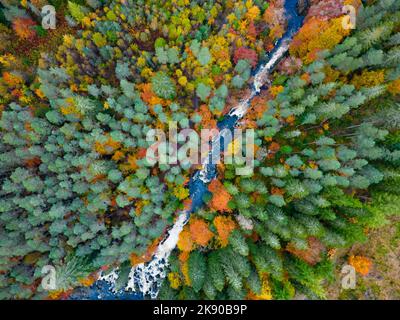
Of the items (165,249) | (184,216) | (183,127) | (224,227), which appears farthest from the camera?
(165,249)

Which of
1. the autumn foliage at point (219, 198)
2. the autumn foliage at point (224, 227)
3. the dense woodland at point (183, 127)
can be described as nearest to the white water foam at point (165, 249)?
the dense woodland at point (183, 127)

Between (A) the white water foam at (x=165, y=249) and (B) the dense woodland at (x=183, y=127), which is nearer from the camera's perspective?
(B) the dense woodland at (x=183, y=127)

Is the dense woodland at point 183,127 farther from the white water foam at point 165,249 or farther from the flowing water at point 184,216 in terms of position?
the white water foam at point 165,249

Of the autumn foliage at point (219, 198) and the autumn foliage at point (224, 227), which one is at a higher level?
the autumn foliage at point (219, 198)

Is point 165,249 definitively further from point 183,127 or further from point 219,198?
point 183,127

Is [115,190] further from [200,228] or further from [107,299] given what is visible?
[107,299]

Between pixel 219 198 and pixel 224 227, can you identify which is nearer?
pixel 224 227

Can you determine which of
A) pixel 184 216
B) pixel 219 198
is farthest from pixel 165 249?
pixel 219 198
